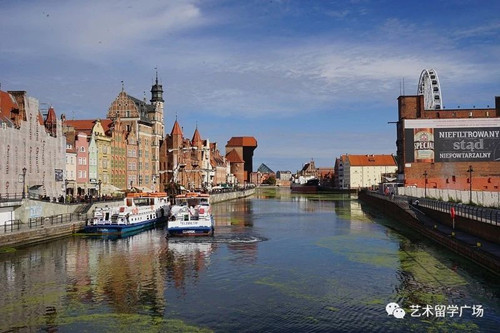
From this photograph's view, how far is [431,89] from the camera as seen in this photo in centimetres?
12862

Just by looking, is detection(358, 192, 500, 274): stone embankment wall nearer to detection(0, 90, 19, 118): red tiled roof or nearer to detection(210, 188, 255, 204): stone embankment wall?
detection(210, 188, 255, 204): stone embankment wall

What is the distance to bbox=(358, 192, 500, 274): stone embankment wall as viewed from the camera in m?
35.6

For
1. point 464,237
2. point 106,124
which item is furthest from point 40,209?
point 106,124

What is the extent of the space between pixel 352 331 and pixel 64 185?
6796 cm

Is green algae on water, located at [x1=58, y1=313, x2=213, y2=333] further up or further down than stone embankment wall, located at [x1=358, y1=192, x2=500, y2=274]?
further down

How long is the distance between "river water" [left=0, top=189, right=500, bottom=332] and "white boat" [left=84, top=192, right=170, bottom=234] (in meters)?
5.24

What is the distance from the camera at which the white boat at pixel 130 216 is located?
199 feet

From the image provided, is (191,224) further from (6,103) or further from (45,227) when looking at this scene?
(6,103)

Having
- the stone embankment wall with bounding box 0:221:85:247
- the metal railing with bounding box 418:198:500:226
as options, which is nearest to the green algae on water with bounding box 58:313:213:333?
the stone embankment wall with bounding box 0:221:85:247

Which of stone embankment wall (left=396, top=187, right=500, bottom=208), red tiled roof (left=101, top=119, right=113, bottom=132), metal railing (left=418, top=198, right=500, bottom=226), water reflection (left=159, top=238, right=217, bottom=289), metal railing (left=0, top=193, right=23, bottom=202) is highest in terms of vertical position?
red tiled roof (left=101, top=119, right=113, bottom=132)

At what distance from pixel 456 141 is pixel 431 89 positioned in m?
20.3

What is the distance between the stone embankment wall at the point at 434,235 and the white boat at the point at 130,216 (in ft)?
112

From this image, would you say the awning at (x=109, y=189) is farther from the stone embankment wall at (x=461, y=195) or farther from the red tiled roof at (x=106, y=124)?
the stone embankment wall at (x=461, y=195)

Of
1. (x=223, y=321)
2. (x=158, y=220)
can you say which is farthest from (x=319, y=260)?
(x=158, y=220)
